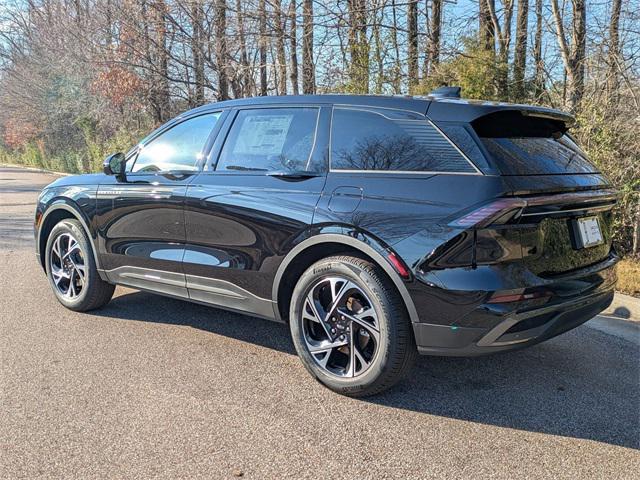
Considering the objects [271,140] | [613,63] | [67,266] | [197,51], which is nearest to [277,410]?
[271,140]

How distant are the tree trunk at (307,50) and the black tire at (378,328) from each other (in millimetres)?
9276

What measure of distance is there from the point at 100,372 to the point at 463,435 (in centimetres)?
231

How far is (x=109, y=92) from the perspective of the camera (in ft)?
60.5

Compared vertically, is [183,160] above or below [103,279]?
above

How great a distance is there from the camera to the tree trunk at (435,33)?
35.1 feet

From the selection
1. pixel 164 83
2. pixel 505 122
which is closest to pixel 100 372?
pixel 505 122

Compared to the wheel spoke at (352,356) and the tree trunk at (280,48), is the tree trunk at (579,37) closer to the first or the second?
the tree trunk at (280,48)

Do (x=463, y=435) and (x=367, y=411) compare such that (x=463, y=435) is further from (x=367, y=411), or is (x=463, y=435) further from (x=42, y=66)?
(x=42, y=66)

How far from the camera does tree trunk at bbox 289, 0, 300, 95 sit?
1179 centimetres

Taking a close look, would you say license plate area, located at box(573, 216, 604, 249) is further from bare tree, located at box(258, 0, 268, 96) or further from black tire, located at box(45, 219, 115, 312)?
bare tree, located at box(258, 0, 268, 96)

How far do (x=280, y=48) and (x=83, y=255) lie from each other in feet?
30.6

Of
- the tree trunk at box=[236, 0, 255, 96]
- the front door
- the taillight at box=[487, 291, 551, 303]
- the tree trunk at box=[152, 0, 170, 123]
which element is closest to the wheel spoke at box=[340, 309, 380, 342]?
the taillight at box=[487, 291, 551, 303]

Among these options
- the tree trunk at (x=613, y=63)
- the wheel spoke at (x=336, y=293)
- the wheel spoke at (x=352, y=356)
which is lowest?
the wheel spoke at (x=352, y=356)

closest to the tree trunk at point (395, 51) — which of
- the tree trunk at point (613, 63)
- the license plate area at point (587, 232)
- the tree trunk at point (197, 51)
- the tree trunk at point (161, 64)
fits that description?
the tree trunk at point (613, 63)
